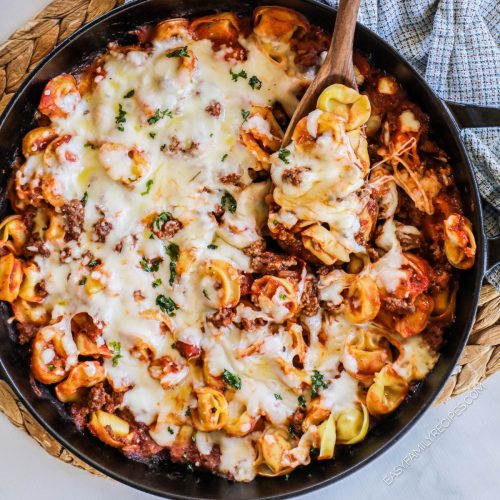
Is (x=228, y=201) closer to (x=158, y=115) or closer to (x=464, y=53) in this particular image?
(x=158, y=115)

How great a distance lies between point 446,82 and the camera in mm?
3715

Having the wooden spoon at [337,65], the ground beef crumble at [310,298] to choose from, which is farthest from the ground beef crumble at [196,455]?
the wooden spoon at [337,65]

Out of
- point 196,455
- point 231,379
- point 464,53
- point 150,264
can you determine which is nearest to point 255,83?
point 150,264

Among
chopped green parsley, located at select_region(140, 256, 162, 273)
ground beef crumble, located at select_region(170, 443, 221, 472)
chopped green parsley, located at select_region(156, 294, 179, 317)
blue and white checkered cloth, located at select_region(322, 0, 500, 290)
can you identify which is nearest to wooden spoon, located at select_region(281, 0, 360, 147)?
blue and white checkered cloth, located at select_region(322, 0, 500, 290)

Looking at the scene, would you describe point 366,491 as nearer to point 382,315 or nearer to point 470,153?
point 382,315

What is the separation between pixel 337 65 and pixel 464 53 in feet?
2.82

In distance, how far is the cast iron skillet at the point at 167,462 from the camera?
3.29 metres

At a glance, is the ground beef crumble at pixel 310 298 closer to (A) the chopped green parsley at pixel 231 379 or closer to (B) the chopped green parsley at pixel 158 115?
(A) the chopped green parsley at pixel 231 379

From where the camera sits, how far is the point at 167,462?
141 inches

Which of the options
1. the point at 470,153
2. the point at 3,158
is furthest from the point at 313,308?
the point at 3,158

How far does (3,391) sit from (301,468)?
1695 millimetres

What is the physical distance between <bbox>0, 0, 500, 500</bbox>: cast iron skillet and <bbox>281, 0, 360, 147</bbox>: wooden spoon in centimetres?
18

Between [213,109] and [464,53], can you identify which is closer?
[213,109]

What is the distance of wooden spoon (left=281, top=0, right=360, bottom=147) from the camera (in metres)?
3.15
